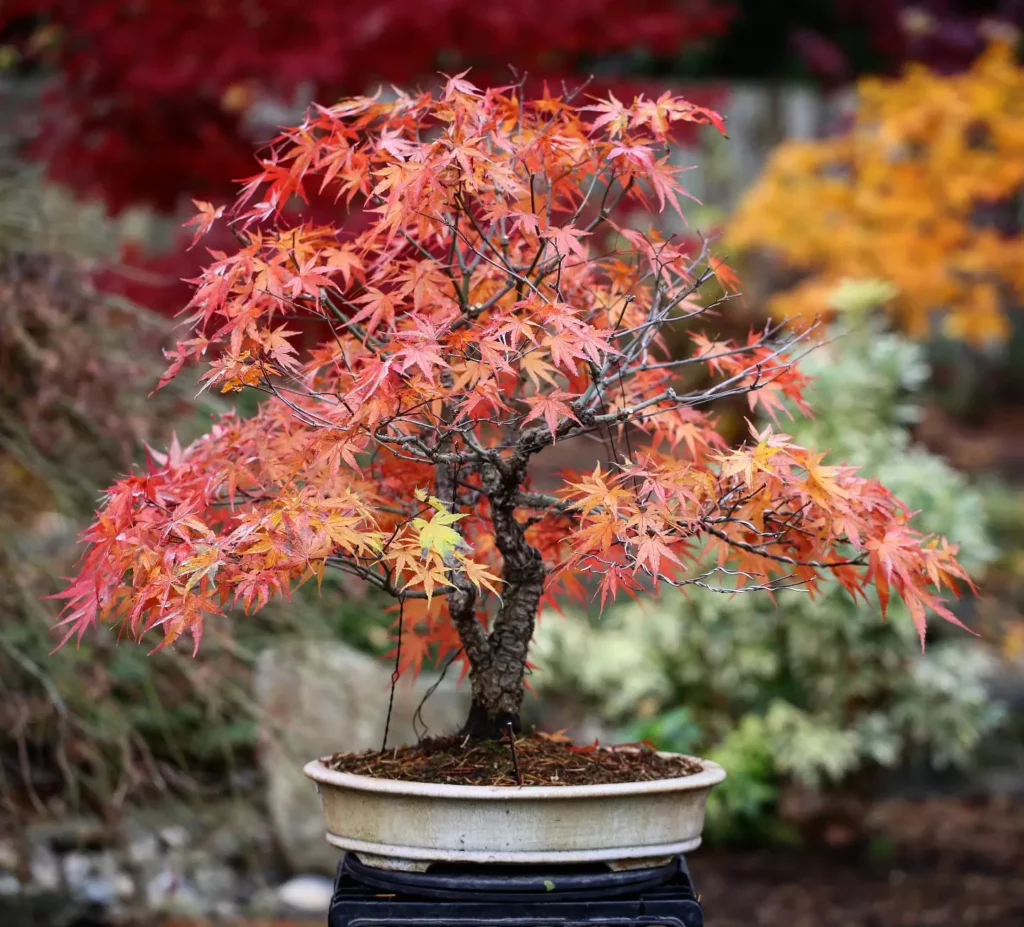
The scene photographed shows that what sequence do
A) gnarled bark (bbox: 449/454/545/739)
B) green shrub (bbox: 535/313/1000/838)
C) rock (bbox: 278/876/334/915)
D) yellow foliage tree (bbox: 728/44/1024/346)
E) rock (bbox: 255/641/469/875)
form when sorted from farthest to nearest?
yellow foliage tree (bbox: 728/44/1024/346)
green shrub (bbox: 535/313/1000/838)
rock (bbox: 255/641/469/875)
rock (bbox: 278/876/334/915)
gnarled bark (bbox: 449/454/545/739)

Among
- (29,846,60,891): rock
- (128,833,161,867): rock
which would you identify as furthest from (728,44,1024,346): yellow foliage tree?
(29,846,60,891): rock

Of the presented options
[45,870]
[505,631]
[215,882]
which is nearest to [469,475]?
[505,631]

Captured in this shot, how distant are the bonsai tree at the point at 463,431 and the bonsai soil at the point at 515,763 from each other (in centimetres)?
7

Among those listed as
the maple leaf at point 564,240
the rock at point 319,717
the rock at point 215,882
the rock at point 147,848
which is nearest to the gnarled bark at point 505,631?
the maple leaf at point 564,240

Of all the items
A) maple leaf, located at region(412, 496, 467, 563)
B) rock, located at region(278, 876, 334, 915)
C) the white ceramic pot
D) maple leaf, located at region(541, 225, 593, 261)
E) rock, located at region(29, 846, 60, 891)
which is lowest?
rock, located at region(278, 876, 334, 915)

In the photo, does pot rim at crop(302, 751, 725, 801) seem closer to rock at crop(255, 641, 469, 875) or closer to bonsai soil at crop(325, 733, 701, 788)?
bonsai soil at crop(325, 733, 701, 788)

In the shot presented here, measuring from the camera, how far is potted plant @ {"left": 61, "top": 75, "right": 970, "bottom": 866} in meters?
1.61

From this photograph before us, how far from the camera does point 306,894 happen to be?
3.63 m

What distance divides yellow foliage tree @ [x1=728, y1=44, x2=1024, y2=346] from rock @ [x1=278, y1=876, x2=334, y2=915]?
13.1 feet

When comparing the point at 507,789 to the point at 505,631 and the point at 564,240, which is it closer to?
the point at 505,631

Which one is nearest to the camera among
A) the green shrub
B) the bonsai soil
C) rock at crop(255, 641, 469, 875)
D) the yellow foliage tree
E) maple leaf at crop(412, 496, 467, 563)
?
maple leaf at crop(412, 496, 467, 563)

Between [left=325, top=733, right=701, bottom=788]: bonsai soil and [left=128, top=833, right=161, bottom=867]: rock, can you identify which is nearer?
[left=325, top=733, right=701, bottom=788]: bonsai soil

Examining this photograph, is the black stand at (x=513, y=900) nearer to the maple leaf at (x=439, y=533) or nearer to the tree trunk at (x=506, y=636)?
the tree trunk at (x=506, y=636)

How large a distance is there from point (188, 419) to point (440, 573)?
1.93 metres
